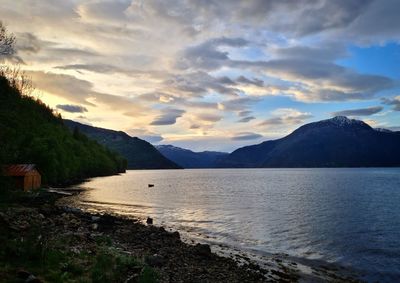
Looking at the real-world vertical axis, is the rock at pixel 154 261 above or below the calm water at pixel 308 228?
above

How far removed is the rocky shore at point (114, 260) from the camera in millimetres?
19234

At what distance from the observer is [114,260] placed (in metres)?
24.2

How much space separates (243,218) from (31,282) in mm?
51790

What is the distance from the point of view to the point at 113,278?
66.2 ft

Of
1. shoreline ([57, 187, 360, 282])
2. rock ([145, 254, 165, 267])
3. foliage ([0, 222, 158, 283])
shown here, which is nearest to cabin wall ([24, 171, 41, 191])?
shoreline ([57, 187, 360, 282])

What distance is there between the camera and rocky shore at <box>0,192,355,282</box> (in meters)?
19.2

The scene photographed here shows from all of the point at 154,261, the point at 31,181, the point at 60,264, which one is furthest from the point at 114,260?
the point at 31,181

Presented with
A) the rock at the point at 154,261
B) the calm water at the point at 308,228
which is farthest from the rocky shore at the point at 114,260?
the calm water at the point at 308,228

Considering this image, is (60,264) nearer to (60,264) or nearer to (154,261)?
(60,264)

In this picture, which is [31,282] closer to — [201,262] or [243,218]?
[201,262]

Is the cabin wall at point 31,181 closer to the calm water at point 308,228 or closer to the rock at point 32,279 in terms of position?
the calm water at point 308,228

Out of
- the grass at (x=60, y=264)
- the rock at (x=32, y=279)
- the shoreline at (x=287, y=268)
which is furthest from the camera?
the shoreline at (x=287, y=268)

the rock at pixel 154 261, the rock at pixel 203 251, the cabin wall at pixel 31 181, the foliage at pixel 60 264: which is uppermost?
the cabin wall at pixel 31 181

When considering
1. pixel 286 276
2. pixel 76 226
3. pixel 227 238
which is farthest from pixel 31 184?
pixel 286 276
